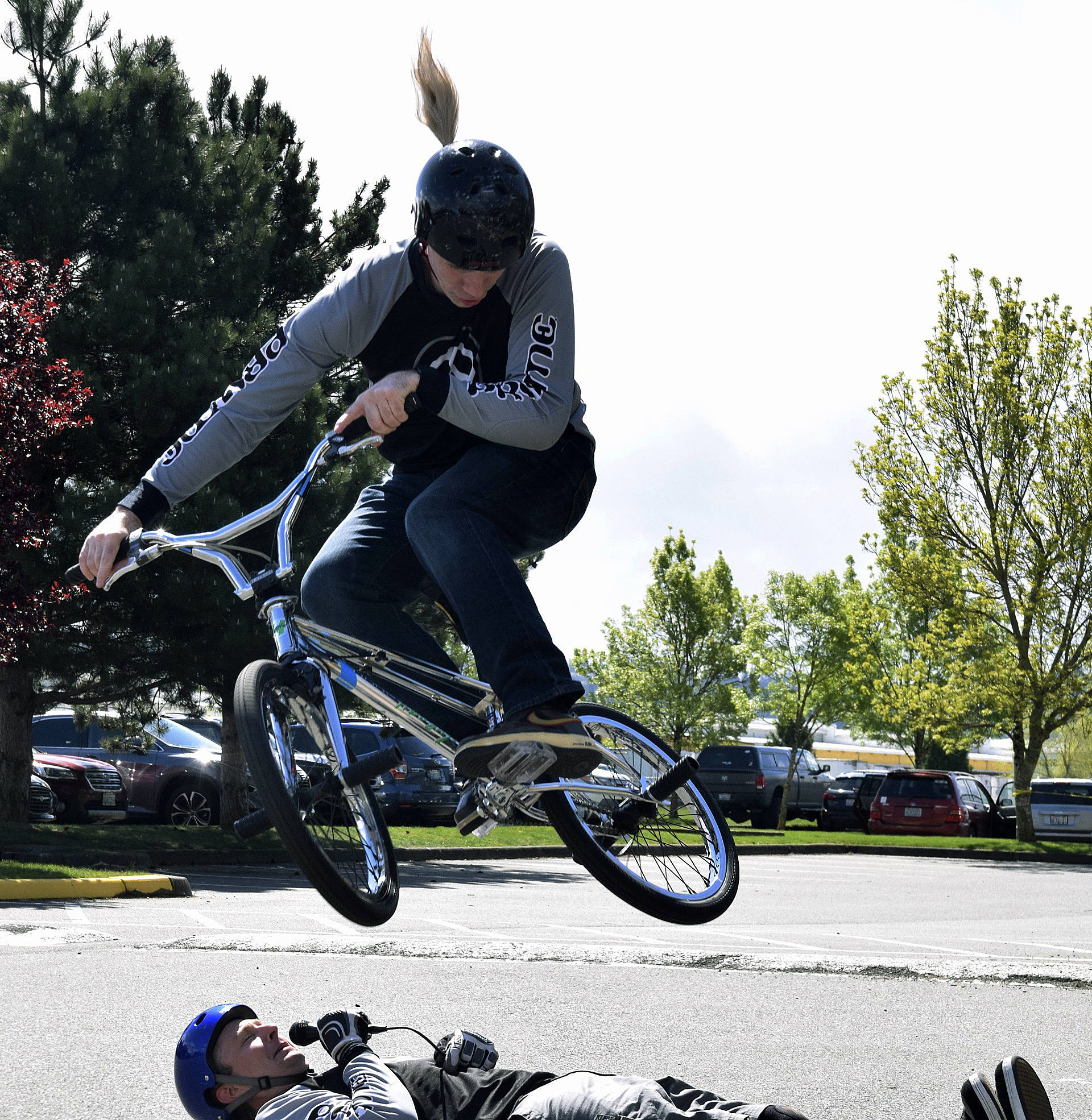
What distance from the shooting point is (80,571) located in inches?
113

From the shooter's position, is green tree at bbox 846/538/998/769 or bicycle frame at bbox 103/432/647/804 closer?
bicycle frame at bbox 103/432/647/804

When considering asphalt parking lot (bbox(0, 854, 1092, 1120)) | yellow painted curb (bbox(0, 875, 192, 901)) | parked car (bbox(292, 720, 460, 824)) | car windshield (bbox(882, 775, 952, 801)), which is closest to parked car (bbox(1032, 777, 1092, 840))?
car windshield (bbox(882, 775, 952, 801))

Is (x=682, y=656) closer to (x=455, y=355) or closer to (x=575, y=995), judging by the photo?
(x=575, y=995)

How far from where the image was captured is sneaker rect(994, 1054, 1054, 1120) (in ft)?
17.0

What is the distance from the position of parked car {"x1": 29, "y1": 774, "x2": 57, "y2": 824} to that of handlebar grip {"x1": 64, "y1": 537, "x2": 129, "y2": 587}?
56.0 feet

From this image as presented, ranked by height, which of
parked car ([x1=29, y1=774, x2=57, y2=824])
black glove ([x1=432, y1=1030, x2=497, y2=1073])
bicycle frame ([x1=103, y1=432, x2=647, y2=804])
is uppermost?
bicycle frame ([x1=103, y1=432, x2=647, y2=804])

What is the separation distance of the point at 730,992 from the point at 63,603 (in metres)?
9.19

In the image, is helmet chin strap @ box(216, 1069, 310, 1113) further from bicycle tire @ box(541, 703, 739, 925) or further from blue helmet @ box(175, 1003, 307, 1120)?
bicycle tire @ box(541, 703, 739, 925)

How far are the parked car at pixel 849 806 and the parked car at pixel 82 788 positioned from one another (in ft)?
59.0

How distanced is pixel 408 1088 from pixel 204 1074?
129 cm

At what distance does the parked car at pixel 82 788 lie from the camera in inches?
755

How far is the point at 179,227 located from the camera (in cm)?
1381

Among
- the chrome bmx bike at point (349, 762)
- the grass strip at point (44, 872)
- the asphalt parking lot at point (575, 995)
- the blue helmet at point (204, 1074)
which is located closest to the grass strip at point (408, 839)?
the grass strip at point (44, 872)

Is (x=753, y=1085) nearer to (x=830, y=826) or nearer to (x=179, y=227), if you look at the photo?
(x=179, y=227)
